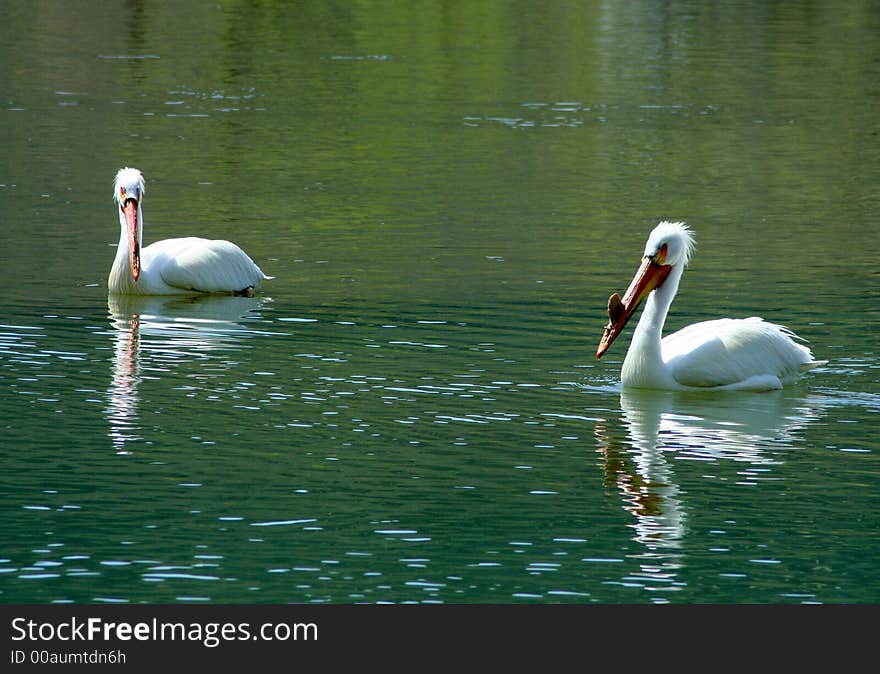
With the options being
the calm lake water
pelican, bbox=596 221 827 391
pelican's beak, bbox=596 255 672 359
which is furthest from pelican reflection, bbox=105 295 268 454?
pelican, bbox=596 221 827 391

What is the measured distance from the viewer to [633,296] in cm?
1273

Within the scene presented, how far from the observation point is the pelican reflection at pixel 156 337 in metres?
11.6

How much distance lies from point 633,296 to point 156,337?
3.55 m

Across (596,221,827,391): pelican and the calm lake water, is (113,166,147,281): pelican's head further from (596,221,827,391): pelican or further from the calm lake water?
(596,221,827,391): pelican

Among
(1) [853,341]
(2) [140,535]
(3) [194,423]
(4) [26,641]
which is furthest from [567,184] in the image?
(4) [26,641]

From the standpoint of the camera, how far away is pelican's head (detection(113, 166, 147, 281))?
15734 mm

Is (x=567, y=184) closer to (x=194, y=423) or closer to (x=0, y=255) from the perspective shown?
(x=0, y=255)

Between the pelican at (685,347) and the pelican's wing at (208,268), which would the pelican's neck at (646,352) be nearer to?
the pelican at (685,347)

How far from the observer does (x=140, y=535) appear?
8.92 meters

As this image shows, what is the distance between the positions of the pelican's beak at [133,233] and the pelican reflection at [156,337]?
0.27m

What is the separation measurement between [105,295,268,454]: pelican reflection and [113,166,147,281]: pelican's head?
328 mm

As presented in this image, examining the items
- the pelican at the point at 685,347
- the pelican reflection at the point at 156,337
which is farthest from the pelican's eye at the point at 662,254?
the pelican reflection at the point at 156,337

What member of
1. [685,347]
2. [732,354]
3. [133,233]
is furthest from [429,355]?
[133,233]

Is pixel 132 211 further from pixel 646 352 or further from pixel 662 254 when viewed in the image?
pixel 646 352
